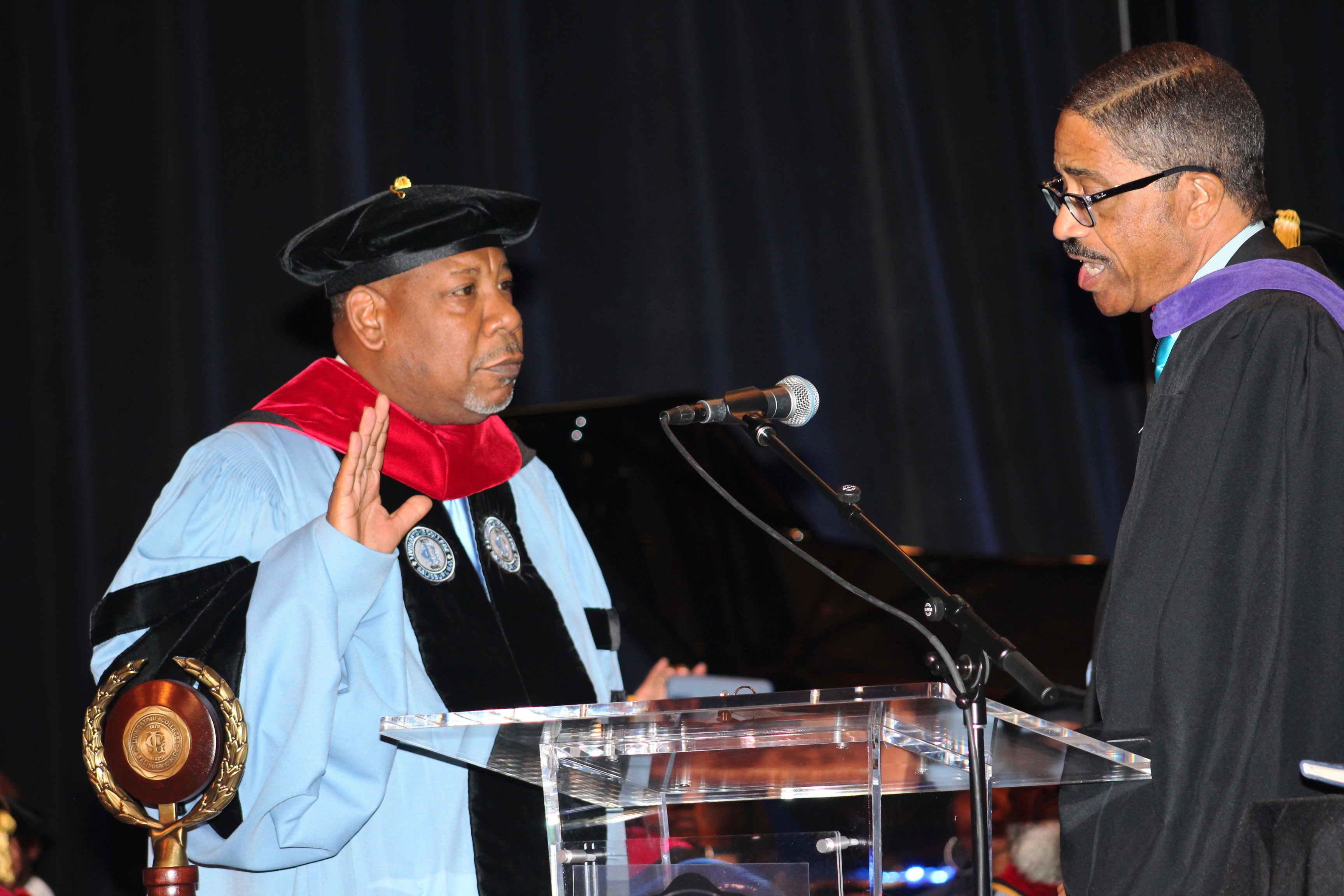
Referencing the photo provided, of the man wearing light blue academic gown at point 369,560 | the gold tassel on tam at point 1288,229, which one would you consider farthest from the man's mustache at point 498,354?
the gold tassel on tam at point 1288,229

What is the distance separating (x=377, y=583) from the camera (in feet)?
8.07

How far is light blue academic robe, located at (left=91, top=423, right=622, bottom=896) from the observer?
2338mm

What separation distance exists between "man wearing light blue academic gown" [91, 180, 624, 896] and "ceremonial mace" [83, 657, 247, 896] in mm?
115

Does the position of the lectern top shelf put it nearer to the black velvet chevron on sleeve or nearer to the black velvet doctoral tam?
the black velvet chevron on sleeve

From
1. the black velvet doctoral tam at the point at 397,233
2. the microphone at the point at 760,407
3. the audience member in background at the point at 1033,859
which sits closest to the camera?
the microphone at the point at 760,407

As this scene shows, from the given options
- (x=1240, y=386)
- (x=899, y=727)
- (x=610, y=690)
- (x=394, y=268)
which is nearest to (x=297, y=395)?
(x=394, y=268)

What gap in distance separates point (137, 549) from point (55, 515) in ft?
8.08

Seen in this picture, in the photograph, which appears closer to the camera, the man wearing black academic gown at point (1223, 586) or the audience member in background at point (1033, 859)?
the man wearing black academic gown at point (1223, 586)

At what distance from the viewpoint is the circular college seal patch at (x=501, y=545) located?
9.75 feet

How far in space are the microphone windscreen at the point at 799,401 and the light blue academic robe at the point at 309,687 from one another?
2.69ft

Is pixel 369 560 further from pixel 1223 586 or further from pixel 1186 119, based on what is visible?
pixel 1186 119

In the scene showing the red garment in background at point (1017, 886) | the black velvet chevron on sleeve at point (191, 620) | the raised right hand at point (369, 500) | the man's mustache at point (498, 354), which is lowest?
the red garment in background at point (1017, 886)

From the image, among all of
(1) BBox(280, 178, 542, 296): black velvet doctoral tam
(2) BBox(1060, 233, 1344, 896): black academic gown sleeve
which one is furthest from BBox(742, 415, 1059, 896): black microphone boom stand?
(1) BBox(280, 178, 542, 296): black velvet doctoral tam

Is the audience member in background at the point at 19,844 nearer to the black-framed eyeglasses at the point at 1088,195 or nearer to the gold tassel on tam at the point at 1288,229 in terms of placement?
the black-framed eyeglasses at the point at 1088,195
